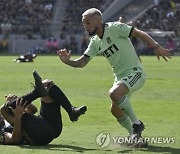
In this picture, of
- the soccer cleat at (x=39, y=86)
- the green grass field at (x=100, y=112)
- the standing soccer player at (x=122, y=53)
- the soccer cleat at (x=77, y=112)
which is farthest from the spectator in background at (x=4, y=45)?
the soccer cleat at (x=39, y=86)

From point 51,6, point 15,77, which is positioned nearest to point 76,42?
point 51,6

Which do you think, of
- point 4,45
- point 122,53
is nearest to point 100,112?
point 122,53

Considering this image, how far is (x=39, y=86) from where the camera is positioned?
9531 mm

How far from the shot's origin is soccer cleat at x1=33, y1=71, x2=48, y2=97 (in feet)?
31.2

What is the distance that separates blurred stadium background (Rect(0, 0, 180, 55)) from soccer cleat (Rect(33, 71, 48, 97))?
48026 mm

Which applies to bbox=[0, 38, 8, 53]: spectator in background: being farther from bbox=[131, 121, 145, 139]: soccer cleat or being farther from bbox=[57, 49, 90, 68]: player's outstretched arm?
bbox=[131, 121, 145, 139]: soccer cleat

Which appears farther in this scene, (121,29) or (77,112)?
(121,29)

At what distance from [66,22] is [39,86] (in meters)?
54.4

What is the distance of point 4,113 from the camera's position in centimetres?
983

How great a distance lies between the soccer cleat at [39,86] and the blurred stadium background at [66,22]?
4803 centimetres

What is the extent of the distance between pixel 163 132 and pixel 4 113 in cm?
323

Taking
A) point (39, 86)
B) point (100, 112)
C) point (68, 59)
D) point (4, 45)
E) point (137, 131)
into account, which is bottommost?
point (4, 45)

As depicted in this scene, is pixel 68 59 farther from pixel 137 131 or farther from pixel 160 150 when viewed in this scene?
pixel 160 150

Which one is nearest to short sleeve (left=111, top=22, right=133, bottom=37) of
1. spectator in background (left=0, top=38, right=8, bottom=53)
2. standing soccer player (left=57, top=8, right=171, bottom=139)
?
standing soccer player (left=57, top=8, right=171, bottom=139)
